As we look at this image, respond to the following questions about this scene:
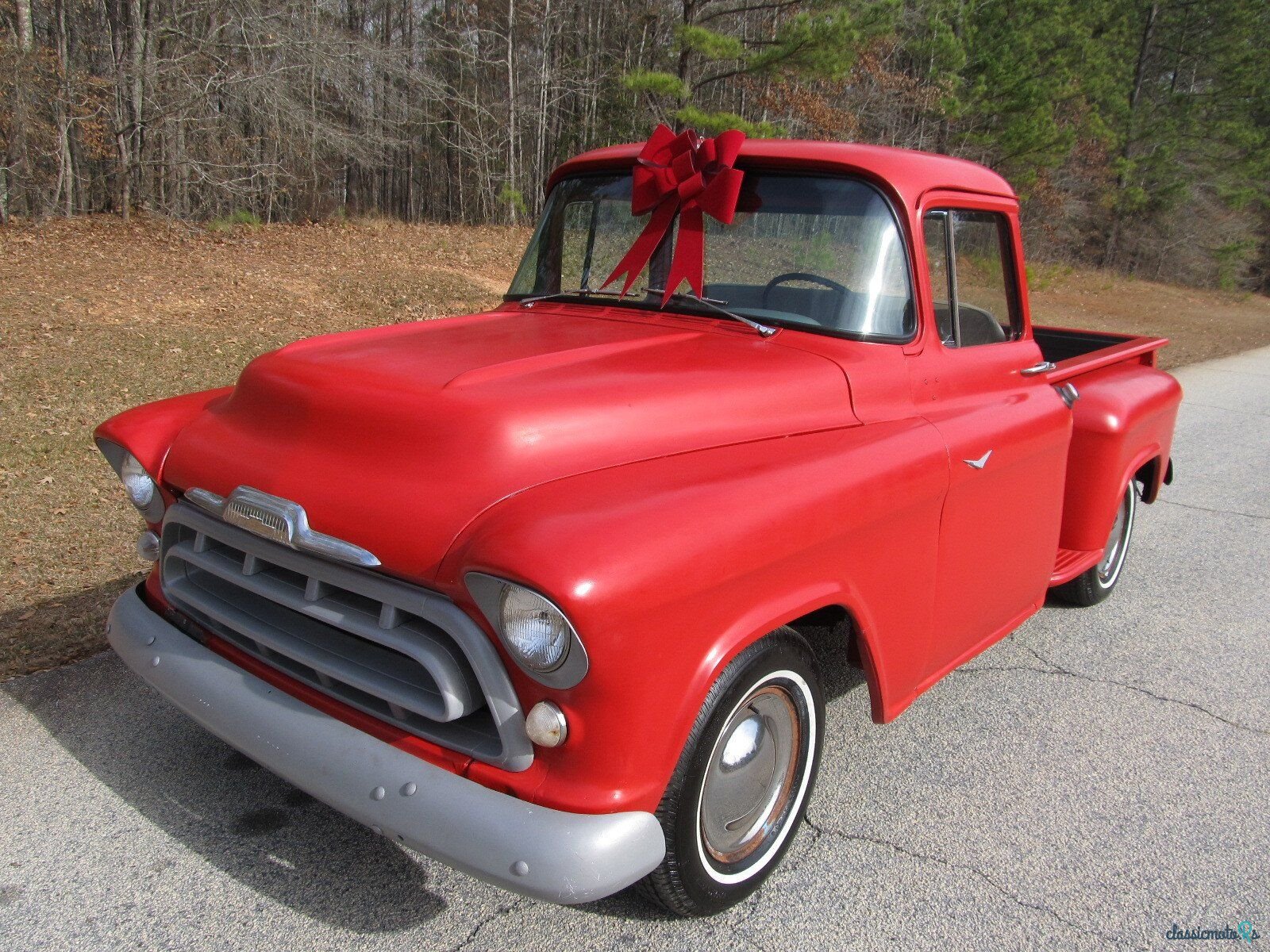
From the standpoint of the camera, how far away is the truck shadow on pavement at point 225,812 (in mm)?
2402

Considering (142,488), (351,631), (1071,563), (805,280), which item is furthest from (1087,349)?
(142,488)

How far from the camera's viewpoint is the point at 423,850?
1950mm

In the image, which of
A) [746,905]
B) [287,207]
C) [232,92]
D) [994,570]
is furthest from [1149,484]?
[287,207]

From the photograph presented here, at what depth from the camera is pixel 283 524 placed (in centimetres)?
219

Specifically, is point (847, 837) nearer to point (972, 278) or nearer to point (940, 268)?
point (940, 268)

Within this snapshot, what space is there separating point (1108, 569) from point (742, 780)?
9.61ft

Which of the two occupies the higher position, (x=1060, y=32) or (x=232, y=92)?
(x=1060, y=32)

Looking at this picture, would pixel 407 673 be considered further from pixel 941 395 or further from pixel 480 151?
pixel 480 151

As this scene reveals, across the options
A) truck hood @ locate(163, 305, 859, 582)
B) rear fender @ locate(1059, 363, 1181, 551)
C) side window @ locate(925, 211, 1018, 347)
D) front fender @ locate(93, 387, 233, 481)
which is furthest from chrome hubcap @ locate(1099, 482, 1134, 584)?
front fender @ locate(93, 387, 233, 481)

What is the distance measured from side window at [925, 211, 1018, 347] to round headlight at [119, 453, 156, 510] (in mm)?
2475

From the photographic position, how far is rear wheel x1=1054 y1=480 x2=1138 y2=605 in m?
4.36

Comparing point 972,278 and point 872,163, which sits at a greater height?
point 872,163

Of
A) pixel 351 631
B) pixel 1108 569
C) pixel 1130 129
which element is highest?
pixel 1130 129

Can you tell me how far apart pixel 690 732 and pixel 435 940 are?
82 cm
